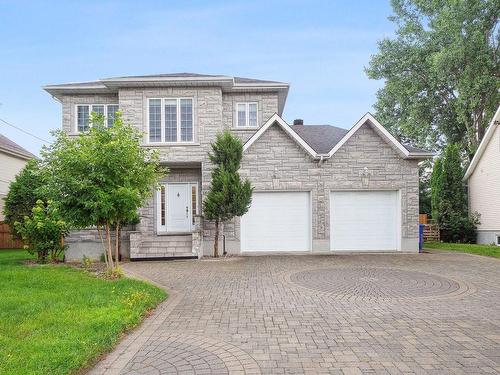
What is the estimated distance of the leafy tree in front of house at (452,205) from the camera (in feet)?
67.0

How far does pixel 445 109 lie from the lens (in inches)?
1076

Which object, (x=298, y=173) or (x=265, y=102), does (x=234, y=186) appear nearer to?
(x=298, y=173)

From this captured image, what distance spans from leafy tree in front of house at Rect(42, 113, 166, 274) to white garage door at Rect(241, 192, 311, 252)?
636cm

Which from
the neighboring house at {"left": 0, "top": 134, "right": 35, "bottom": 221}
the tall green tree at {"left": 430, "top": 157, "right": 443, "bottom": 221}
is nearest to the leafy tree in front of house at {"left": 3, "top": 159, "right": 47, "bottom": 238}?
the neighboring house at {"left": 0, "top": 134, "right": 35, "bottom": 221}

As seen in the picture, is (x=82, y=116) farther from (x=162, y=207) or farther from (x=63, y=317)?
(x=63, y=317)

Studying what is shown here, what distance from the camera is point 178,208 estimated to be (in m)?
16.3

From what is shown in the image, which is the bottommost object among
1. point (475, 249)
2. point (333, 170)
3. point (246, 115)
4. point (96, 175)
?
point (475, 249)

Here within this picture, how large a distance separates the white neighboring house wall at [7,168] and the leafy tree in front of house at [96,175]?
15913 mm

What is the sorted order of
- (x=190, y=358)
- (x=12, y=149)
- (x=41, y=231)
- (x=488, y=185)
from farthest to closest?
(x=12, y=149) < (x=488, y=185) < (x=41, y=231) < (x=190, y=358)

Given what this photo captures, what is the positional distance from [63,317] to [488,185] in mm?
20833

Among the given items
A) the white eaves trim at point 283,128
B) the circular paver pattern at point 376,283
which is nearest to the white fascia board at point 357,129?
the white eaves trim at point 283,128

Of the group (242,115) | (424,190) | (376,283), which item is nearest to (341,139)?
(242,115)

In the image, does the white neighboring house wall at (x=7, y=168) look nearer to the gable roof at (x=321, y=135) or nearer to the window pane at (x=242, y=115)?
the window pane at (x=242, y=115)

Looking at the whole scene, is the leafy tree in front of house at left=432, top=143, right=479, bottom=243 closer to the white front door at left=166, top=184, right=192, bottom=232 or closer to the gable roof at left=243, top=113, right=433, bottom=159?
the gable roof at left=243, top=113, right=433, bottom=159
